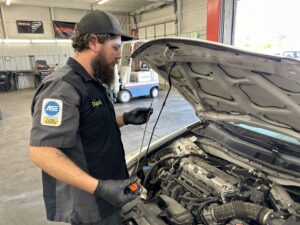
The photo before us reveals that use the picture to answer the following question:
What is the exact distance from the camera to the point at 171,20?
10.1 m

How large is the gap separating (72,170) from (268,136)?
1189mm

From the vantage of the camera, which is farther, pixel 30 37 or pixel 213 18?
pixel 30 37

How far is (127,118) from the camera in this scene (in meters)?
1.72

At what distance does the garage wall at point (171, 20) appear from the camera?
29.1 ft

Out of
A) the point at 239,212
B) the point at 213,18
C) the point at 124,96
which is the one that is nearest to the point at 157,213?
the point at 239,212

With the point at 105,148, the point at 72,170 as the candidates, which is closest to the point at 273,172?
the point at 105,148

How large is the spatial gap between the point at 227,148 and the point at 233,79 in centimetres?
61

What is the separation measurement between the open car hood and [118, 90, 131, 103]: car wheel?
19.8 feet

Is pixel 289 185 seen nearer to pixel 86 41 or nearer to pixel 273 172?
pixel 273 172

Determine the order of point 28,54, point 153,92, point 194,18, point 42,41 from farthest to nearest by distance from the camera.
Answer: point 42,41 < point 28,54 < point 194,18 < point 153,92

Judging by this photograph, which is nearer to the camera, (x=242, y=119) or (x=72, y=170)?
(x=72, y=170)

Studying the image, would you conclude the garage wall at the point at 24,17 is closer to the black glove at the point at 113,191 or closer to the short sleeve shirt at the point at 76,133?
the short sleeve shirt at the point at 76,133

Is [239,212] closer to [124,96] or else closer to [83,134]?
[83,134]

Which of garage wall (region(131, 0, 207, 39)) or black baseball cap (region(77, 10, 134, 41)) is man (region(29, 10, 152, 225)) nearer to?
black baseball cap (region(77, 10, 134, 41))
